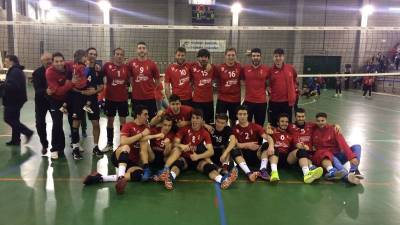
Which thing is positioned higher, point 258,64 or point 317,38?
point 317,38

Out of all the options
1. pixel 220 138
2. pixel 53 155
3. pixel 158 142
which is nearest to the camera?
pixel 158 142

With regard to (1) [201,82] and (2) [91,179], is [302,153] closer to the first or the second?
(1) [201,82]

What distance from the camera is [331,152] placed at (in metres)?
5.36

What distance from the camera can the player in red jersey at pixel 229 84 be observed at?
6055 mm

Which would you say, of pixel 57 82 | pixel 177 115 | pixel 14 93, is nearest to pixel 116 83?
pixel 57 82

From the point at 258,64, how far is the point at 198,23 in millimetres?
17713

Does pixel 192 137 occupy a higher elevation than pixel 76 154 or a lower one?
higher

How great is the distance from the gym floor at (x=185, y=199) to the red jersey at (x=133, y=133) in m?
0.51

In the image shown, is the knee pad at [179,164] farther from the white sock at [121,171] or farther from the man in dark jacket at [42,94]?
the man in dark jacket at [42,94]

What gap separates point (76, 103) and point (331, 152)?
169 inches

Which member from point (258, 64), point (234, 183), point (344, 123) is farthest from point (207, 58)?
point (344, 123)

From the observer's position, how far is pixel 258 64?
19.7ft

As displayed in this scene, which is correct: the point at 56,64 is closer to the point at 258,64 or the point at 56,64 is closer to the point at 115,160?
the point at 115,160

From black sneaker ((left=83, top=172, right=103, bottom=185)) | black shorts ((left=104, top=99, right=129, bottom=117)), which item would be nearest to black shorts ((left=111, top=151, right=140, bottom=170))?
black sneaker ((left=83, top=172, right=103, bottom=185))
